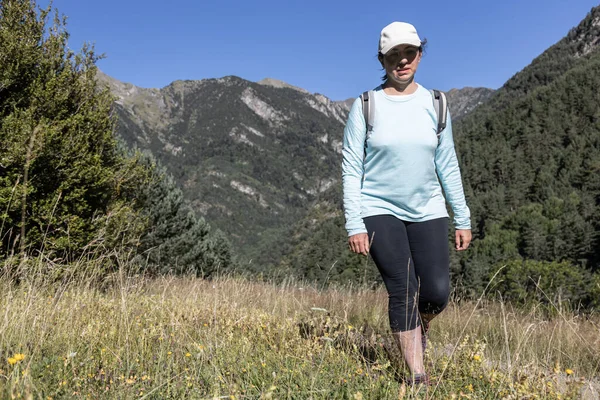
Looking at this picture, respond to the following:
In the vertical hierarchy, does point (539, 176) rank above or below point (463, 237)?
above

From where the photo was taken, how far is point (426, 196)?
91.7 inches

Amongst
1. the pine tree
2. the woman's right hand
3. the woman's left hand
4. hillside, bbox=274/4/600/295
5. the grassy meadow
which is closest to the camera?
the grassy meadow

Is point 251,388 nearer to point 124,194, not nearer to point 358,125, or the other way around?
point 358,125

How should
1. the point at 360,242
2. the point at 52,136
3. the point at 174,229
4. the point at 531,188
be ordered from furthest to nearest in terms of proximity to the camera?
1. the point at 531,188
2. the point at 174,229
3. the point at 52,136
4. the point at 360,242

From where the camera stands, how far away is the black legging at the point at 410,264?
7.34 ft

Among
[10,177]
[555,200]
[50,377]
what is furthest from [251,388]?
[555,200]

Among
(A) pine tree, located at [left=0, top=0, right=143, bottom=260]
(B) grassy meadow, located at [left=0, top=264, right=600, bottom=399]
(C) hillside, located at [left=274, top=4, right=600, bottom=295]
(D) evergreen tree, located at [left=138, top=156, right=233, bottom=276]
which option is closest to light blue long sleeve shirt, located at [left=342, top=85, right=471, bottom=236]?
(B) grassy meadow, located at [left=0, top=264, right=600, bottom=399]

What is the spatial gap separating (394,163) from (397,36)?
0.68 meters

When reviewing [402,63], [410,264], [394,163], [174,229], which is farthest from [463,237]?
[174,229]

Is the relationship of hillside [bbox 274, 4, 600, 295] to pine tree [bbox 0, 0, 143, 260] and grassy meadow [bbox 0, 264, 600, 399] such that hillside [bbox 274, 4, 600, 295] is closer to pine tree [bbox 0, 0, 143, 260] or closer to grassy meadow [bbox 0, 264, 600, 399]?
pine tree [bbox 0, 0, 143, 260]

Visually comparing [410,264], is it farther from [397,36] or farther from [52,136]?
[52,136]

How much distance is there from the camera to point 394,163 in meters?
2.29

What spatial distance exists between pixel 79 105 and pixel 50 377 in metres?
9.48

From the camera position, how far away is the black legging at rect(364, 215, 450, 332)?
2236 mm
